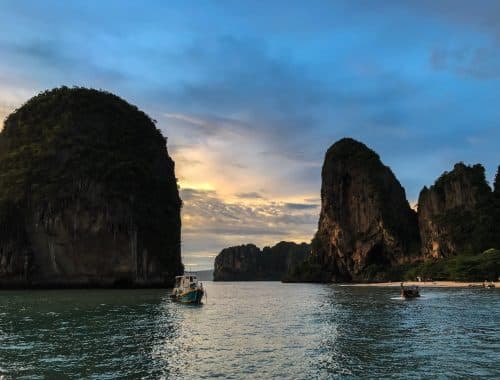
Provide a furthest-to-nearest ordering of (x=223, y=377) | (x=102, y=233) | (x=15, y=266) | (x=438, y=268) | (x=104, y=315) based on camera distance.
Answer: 1. (x=438, y=268)
2. (x=102, y=233)
3. (x=15, y=266)
4. (x=104, y=315)
5. (x=223, y=377)

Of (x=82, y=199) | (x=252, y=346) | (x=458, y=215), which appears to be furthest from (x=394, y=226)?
(x=252, y=346)

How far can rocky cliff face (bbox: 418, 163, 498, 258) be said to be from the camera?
123 m

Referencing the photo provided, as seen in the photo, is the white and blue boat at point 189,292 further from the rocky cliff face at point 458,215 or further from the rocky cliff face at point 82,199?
the rocky cliff face at point 458,215

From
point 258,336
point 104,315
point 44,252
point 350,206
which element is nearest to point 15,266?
point 44,252

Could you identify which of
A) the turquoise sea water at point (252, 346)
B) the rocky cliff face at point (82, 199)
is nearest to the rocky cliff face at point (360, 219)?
the rocky cliff face at point (82, 199)

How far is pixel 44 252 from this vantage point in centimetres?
10088

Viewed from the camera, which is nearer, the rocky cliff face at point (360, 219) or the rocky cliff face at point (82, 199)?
the rocky cliff face at point (82, 199)

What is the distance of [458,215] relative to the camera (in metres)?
134

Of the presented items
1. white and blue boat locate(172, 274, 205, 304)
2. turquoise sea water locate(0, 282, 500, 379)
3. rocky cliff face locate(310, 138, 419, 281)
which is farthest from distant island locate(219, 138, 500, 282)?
turquoise sea water locate(0, 282, 500, 379)

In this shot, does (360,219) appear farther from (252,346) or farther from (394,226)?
(252,346)

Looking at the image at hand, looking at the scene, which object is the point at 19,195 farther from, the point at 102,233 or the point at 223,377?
the point at 223,377

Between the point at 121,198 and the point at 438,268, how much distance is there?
3072 inches

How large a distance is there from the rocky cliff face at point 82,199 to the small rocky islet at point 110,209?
0.23 m

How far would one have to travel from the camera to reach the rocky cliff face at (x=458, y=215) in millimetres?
122788
